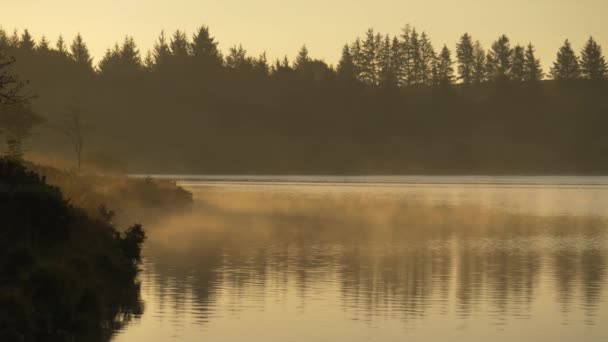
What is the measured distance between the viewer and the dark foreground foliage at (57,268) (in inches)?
930

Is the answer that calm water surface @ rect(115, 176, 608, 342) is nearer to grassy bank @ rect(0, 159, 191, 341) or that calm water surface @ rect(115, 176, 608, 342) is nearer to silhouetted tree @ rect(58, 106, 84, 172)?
grassy bank @ rect(0, 159, 191, 341)

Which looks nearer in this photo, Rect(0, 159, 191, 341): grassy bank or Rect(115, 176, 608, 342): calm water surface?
Rect(0, 159, 191, 341): grassy bank

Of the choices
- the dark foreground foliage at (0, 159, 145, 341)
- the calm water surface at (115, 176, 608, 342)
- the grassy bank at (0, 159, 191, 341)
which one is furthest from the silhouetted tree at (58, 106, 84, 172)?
the dark foreground foliage at (0, 159, 145, 341)

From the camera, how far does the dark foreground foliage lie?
2362 cm

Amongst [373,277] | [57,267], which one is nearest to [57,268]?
[57,267]

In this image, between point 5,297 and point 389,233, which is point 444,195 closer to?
point 389,233

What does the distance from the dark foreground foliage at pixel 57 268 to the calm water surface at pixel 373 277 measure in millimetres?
937

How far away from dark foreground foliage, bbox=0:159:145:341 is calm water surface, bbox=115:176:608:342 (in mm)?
937

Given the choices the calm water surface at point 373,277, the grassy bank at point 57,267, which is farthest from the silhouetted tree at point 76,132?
the grassy bank at point 57,267

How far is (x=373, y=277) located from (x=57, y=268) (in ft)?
47.3

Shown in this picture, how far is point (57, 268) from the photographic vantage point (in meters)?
26.3

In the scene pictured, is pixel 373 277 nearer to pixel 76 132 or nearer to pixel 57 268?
pixel 57 268

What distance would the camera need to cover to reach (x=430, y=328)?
27.7m

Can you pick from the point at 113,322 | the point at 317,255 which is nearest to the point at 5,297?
the point at 113,322
